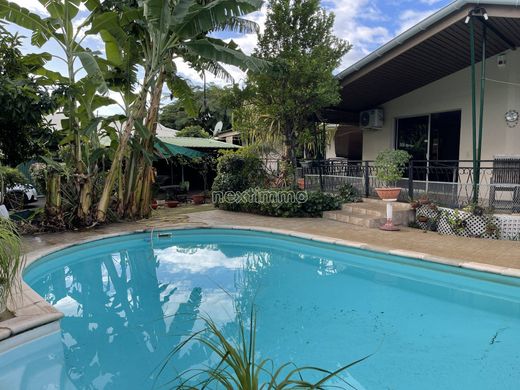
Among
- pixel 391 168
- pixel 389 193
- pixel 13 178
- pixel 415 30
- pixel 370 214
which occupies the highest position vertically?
pixel 415 30

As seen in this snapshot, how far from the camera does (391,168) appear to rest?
9570mm

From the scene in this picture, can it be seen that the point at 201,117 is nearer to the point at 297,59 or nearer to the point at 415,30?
the point at 297,59

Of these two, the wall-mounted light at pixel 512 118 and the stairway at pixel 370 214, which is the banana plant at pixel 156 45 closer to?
the stairway at pixel 370 214

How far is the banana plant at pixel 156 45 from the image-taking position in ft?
25.3

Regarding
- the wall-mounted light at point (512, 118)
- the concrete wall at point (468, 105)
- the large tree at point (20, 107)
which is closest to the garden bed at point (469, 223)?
the concrete wall at point (468, 105)

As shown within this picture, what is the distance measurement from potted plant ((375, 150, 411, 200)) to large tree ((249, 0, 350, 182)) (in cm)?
242

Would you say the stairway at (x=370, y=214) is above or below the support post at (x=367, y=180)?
below

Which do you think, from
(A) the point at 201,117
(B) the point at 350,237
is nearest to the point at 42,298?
(B) the point at 350,237

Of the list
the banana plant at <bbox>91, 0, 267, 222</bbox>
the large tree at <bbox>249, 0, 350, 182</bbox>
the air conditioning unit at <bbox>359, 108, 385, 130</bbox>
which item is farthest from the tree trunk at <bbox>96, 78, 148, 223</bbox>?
the air conditioning unit at <bbox>359, 108, 385, 130</bbox>

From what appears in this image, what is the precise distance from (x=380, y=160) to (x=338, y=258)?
3787mm

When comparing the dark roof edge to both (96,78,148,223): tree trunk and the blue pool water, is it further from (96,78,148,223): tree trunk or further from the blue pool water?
(96,78,148,223): tree trunk

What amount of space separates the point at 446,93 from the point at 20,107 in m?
12.2

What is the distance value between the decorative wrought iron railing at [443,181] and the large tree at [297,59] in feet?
7.91

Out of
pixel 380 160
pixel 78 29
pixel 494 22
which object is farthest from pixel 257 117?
pixel 494 22
